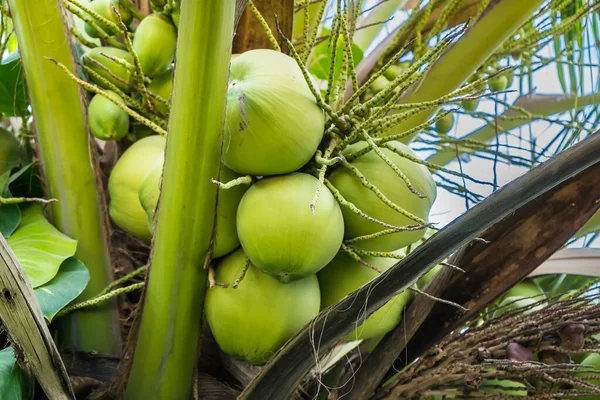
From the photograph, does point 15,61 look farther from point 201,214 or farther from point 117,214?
point 201,214

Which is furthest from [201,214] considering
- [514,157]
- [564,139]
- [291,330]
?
[564,139]

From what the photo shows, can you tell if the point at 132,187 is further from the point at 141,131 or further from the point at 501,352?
the point at 501,352

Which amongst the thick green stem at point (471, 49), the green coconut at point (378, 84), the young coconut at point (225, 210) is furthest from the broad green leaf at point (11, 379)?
the green coconut at point (378, 84)

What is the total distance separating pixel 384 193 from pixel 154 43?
430 millimetres

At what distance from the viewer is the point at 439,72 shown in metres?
0.98

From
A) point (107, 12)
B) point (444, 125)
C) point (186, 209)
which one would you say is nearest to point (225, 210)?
point (186, 209)

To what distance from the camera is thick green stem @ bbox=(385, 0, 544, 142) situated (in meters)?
0.96

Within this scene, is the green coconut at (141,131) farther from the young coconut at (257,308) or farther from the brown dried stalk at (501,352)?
the brown dried stalk at (501,352)

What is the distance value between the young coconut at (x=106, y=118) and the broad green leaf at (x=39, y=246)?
158 millimetres

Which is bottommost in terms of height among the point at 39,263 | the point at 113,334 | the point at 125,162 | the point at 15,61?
the point at 113,334

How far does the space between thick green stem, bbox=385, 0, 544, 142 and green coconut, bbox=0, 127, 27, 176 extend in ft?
2.05

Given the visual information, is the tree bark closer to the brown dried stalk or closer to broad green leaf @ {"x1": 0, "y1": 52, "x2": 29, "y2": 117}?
broad green leaf @ {"x1": 0, "y1": 52, "x2": 29, "y2": 117}

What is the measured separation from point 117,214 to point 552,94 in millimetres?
1159

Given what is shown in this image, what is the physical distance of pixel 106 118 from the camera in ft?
3.06
